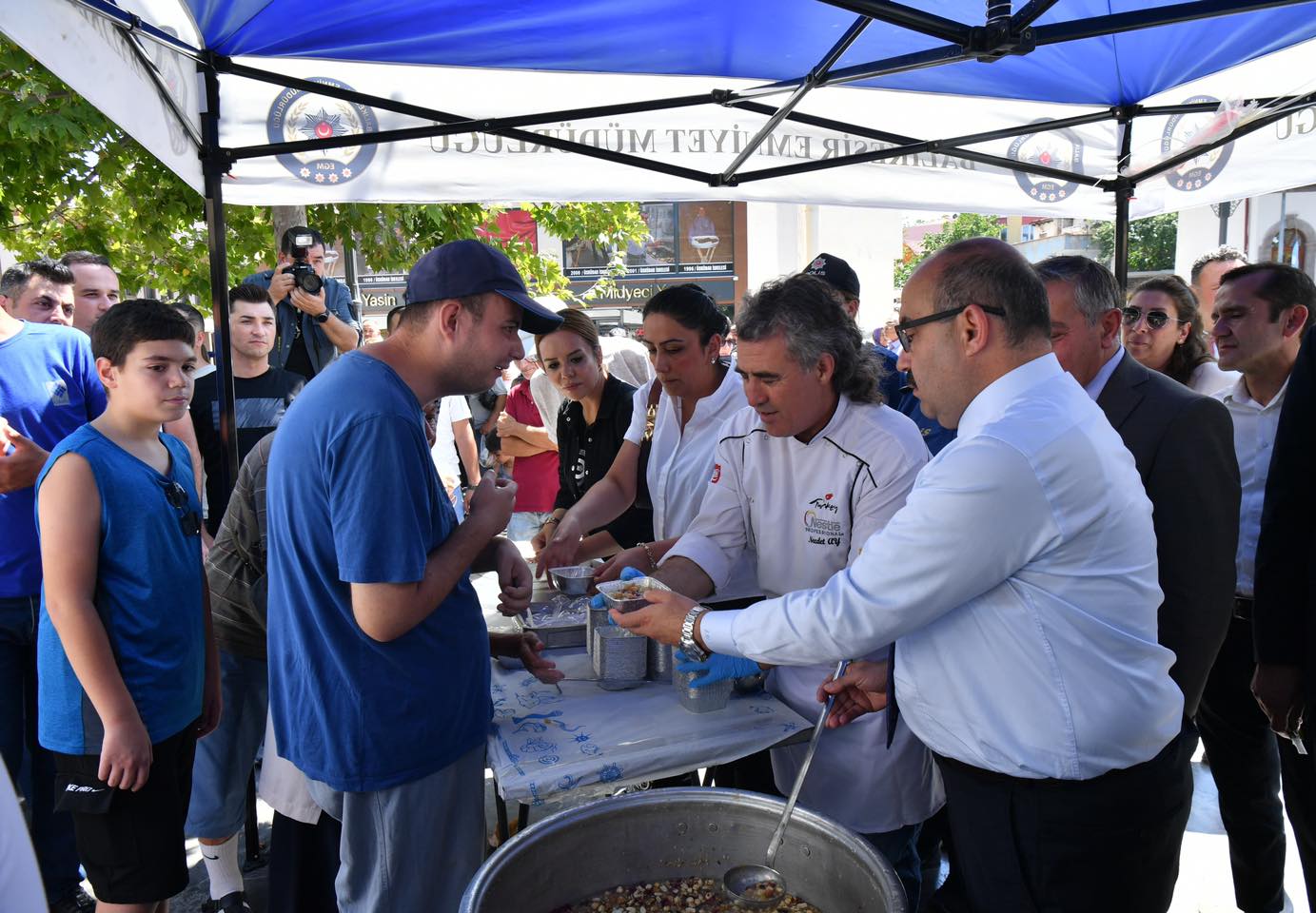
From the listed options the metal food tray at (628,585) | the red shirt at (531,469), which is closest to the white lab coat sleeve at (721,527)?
the metal food tray at (628,585)

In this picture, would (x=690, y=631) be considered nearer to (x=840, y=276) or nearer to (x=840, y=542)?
(x=840, y=542)

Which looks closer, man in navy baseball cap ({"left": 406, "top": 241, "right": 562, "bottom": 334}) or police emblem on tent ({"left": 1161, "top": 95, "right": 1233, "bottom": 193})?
man in navy baseball cap ({"left": 406, "top": 241, "right": 562, "bottom": 334})

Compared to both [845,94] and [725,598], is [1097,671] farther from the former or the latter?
[845,94]

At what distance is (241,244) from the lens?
25.8 feet

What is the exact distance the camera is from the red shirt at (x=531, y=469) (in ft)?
19.9

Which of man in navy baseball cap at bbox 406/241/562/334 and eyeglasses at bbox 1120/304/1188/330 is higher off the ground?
man in navy baseball cap at bbox 406/241/562/334

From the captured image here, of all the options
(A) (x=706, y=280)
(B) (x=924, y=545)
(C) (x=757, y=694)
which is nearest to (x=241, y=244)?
(C) (x=757, y=694)

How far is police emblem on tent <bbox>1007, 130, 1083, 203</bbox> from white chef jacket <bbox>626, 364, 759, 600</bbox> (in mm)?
1934

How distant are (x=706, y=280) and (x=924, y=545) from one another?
108 feet

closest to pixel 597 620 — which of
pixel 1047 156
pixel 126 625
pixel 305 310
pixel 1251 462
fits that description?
pixel 126 625

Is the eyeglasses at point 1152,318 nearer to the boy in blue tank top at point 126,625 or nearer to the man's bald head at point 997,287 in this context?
the man's bald head at point 997,287

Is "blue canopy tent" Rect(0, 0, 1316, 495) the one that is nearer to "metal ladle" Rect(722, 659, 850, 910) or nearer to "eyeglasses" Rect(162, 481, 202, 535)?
"eyeglasses" Rect(162, 481, 202, 535)

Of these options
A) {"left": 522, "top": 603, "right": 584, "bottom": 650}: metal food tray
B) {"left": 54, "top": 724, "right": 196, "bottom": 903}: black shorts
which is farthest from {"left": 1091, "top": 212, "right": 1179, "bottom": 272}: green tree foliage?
{"left": 54, "top": 724, "right": 196, "bottom": 903}: black shorts

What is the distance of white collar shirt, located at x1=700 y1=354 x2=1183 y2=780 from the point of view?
1.45 metres
